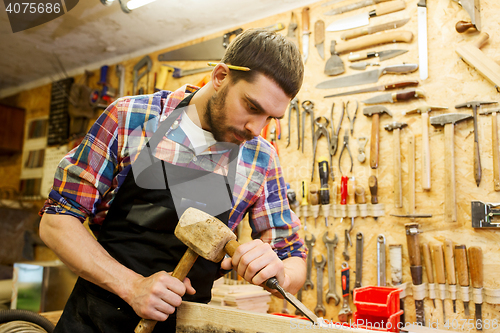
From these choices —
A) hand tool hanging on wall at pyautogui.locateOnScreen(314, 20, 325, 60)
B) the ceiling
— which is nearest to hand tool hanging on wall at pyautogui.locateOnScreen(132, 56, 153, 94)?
the ceiling

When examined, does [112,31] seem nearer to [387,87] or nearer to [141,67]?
[141,67]

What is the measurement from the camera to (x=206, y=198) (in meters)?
1.38

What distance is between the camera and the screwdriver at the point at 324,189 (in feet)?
9.61

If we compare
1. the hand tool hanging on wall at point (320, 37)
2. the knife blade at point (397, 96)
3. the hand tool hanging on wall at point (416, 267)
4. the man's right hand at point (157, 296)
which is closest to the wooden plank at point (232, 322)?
the man's right hand at point (157, 296)

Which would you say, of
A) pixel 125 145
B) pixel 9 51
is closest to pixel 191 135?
pixel 125 145

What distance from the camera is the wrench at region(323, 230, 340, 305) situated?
2.83 meters

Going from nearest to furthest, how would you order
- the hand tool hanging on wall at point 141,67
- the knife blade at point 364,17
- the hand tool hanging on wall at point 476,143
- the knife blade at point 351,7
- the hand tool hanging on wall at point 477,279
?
1. the hand tool hanging on wall at point 477,279
2. the hand tool hanging on wall at point 476,143
3. the knife blade at point 364,17
4. the knife blade at point 351,7
5. the hand tool hanging on wall at point 141,67

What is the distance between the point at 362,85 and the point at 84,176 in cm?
241

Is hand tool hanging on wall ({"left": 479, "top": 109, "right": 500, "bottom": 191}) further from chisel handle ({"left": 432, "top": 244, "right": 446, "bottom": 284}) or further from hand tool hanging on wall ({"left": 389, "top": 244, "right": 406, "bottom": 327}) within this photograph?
hand tool hanging on wall ({"left": 389, "top": 244, "right": 406, "bottom": 327})

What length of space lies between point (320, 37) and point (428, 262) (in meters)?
2.06

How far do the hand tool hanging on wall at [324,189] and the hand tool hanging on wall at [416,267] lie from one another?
2.13ft

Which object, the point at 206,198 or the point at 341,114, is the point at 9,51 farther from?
the point at 206,198

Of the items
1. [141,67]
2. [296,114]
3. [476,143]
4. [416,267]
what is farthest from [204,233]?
[141,67]

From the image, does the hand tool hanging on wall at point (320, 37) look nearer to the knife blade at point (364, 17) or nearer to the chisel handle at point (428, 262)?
the knife blade at point (364, 17)
